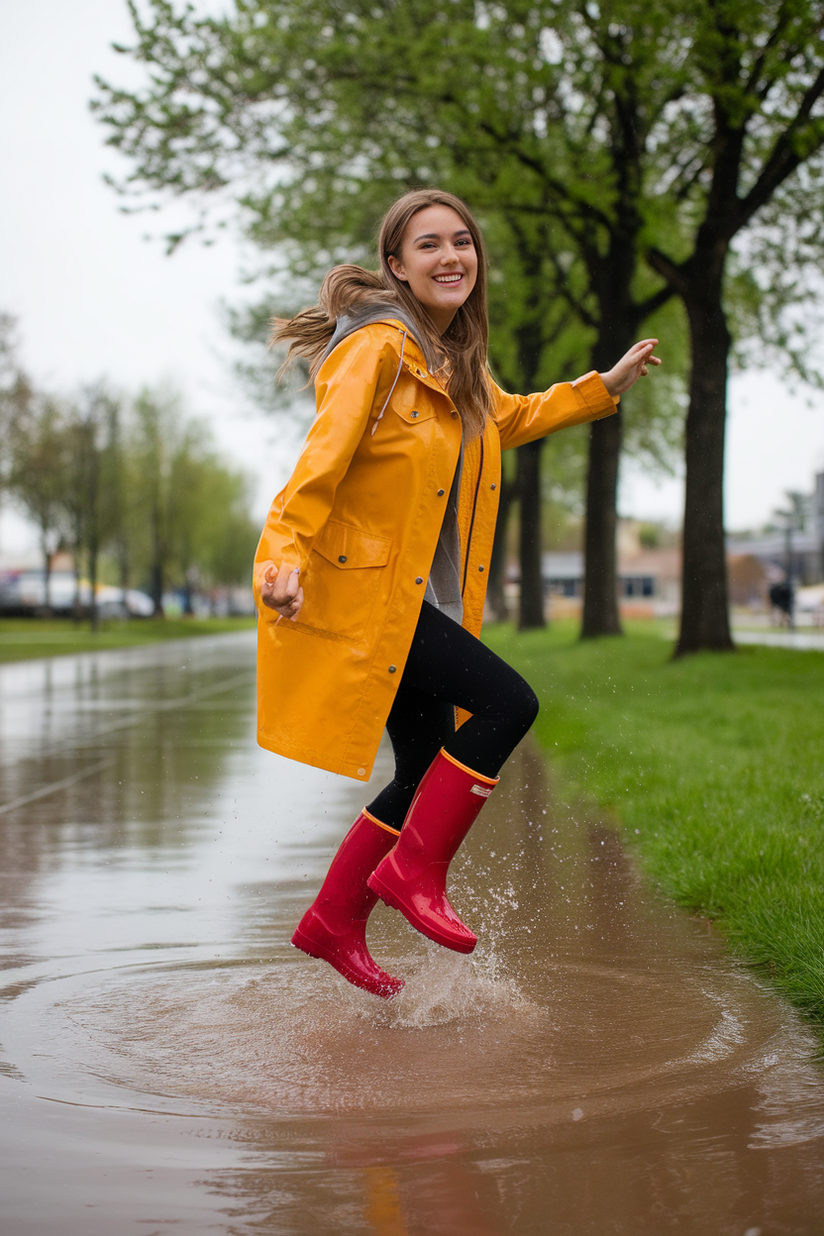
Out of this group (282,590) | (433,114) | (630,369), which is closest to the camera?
(282,590)

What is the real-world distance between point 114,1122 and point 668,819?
4080mm

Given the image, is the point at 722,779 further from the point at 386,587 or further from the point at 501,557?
the point at 501,557

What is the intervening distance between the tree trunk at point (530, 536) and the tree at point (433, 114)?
8.70 metres

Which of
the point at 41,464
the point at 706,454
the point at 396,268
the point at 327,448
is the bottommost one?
the point at 327,448

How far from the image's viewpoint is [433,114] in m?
19.8

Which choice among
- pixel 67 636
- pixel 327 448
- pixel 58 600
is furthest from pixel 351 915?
pixel 58 600

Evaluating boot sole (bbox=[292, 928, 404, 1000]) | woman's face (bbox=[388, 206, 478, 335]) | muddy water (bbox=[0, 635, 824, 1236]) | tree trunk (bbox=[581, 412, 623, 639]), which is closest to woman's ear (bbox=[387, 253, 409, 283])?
woman's face (bbox=[388, 206, 478, 335])

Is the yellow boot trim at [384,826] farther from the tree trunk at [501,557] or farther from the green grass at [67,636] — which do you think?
the tree trunk at [501,557]

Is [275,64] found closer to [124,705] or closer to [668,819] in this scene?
[124,705]

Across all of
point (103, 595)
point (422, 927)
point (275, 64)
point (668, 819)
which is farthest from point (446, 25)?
point (103, 595)

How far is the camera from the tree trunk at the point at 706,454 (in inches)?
675

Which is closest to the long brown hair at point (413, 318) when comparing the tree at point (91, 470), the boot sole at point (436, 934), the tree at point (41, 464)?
the boot sole at point (436, 934)

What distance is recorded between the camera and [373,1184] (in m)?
2.71

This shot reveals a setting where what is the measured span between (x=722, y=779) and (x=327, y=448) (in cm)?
465
